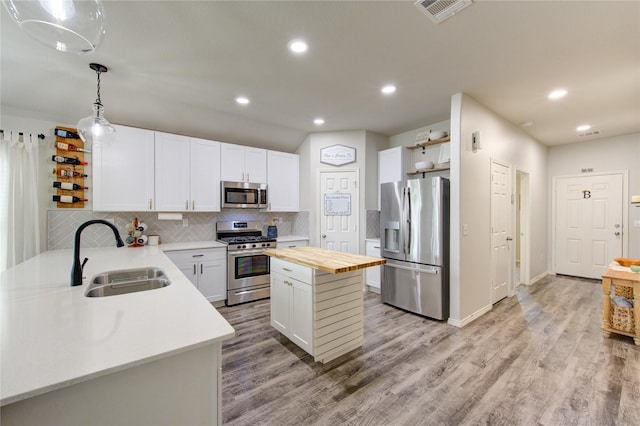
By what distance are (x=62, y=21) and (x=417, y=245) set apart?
3453 mm

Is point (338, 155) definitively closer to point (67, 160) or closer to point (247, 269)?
point (247, 269)

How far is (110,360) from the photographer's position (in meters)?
0.84

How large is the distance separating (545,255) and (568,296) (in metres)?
1.57

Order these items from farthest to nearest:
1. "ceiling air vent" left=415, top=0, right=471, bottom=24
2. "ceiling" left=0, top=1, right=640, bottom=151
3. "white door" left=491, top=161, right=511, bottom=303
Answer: "white door" left=491, top=161, right=511, bottom=303 < "ceiling" left=0, top=1, right=640, bottom=151 < "ceiling air vent" left=415, top=0, right=471, bottom=24

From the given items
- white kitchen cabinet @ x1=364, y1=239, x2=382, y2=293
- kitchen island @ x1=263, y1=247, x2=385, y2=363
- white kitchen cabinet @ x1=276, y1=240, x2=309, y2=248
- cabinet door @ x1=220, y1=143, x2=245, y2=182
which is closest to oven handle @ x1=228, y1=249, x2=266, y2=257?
white kitchen cabinet @ x1=276, y1=240, x2=309, y2=248

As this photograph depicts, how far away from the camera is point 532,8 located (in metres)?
1.77

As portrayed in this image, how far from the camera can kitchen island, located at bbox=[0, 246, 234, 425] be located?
765mm

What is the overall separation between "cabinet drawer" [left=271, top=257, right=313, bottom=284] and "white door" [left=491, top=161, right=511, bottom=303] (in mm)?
2865

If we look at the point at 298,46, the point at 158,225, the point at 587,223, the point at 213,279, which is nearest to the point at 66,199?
the point at 158,225

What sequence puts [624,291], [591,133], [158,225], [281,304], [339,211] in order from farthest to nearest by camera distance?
1. [591,133]
2. [339,211]
3. [158,225]
4. [624,291]
5. [281,304]

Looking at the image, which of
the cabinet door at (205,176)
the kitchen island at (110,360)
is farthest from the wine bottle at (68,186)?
the kitchen island at (110,360)

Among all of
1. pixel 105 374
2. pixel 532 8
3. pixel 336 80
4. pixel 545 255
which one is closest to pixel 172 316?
pixel 105 374

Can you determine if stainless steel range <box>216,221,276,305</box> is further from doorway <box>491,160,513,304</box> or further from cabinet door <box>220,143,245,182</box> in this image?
doorway <box>491,160,513,304</box>

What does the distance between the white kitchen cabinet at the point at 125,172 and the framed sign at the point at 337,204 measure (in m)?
2.53
